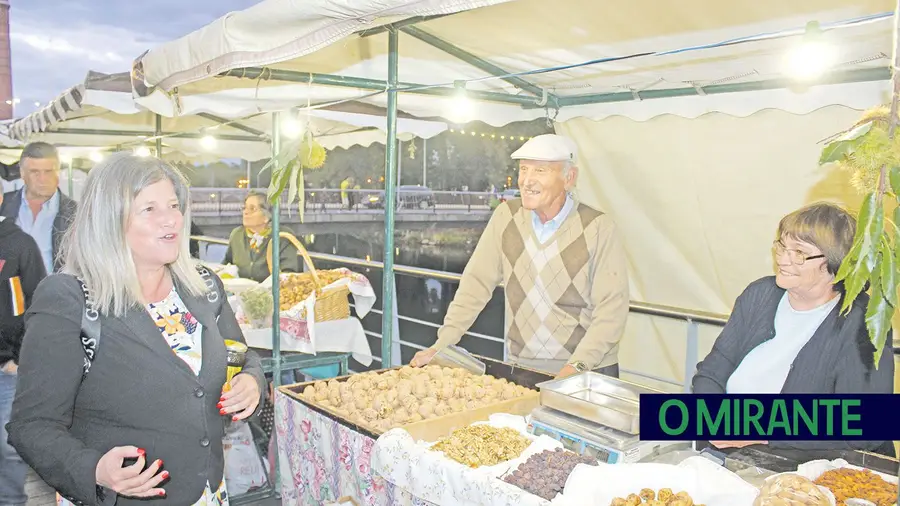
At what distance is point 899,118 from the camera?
110cm

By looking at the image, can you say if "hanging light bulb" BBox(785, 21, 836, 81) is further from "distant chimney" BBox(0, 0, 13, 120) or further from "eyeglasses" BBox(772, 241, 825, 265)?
"distant chimney" BBox(0, 0, 13, 120)

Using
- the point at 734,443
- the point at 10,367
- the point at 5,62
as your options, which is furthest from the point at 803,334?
the point at 5,62

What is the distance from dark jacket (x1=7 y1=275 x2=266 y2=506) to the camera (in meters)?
1.54

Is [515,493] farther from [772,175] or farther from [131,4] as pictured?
[131,4]

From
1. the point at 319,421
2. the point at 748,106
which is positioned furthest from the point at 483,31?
the point at 319,421

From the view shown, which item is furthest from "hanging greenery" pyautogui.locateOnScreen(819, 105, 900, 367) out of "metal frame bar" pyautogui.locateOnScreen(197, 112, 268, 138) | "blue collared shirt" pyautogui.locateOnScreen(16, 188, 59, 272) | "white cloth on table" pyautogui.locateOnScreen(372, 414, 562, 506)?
"metal frame bar" pyautogui.locateOnScreen(197, 112, 268, 138)

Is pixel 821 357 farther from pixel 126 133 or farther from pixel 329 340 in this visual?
pixel 126 133

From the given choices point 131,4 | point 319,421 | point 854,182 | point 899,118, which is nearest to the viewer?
point 899,118

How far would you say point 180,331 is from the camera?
1.82 meters

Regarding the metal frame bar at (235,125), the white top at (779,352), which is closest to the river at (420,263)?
the metal frame bar at (235,125)

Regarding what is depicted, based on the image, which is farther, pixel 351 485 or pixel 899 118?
pixel 351 485

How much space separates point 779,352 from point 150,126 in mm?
7301

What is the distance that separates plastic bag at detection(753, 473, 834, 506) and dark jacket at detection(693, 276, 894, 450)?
1.80ft

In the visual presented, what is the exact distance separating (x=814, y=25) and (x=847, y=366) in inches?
44.0
